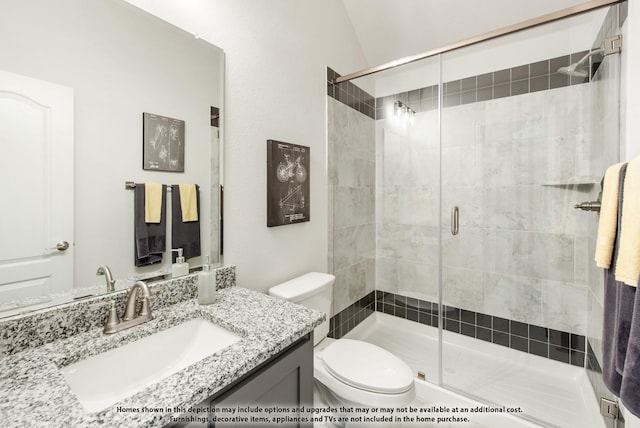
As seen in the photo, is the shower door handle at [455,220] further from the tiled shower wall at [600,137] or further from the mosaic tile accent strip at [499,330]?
the tiled shower wall at [600,137]

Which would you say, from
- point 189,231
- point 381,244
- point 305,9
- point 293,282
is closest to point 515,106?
point 381,244

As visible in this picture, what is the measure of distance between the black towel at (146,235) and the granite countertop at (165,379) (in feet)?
0.68

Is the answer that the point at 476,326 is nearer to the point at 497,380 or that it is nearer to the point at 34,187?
the point at 497,380

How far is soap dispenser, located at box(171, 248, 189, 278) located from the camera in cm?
117

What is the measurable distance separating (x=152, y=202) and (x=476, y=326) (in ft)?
7.68

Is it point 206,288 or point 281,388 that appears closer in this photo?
point 281,388

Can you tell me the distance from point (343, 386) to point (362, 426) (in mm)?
280

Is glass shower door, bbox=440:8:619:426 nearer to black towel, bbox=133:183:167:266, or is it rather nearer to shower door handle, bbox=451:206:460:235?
shower door handle, bbox=451:206:460:235

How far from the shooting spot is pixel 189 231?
124 cm

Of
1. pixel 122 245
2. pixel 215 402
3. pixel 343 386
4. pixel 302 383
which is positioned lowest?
pixel 343 386

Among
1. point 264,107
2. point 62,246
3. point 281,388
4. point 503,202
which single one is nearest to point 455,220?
point 503,202

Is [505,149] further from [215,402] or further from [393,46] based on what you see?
[215,402]

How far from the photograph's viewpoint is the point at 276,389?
0.85 meters

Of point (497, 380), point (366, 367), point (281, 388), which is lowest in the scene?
point (497, 380)
